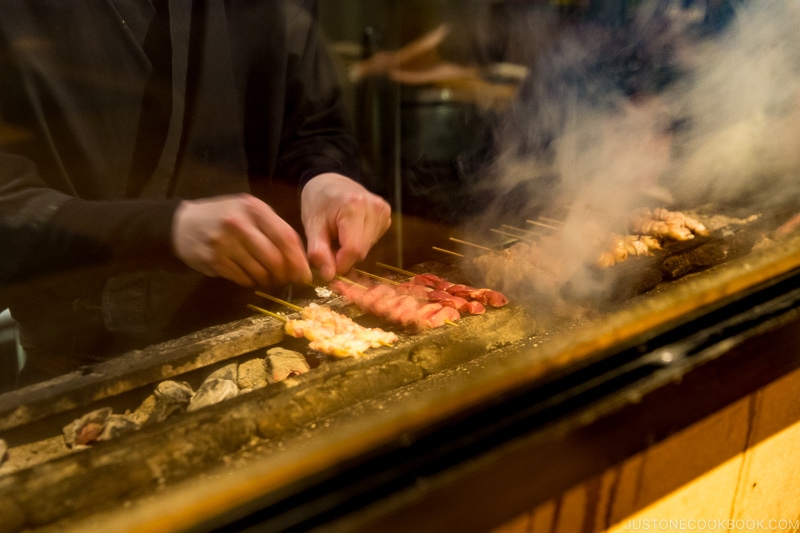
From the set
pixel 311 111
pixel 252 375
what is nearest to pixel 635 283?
pixel 252 375

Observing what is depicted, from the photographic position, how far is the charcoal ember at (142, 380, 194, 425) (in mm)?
2064

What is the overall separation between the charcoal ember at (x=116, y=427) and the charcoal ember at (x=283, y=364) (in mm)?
558

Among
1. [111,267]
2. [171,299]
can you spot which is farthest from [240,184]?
[111,267]

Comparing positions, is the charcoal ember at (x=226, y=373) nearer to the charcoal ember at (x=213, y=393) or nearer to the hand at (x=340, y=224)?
the charcoal ember at (x=213, y=393)

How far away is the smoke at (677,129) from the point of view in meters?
4.78

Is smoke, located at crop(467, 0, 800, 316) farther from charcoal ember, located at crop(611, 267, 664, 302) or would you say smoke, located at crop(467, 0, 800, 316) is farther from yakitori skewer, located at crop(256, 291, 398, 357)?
yakitori skewer, located at crop(256, 291, 398, 357)

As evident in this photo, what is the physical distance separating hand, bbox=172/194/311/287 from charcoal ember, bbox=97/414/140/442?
676 mm

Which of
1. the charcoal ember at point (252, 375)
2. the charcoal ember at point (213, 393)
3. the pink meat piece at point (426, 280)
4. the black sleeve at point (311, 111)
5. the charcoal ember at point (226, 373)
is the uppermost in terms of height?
the black sleeve at point (311, 111)

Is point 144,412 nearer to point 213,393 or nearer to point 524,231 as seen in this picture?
point 213,393

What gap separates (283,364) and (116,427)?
0.70 metres

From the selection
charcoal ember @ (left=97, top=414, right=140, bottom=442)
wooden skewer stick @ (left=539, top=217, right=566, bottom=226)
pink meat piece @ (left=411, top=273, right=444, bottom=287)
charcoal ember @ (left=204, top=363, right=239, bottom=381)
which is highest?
wooden skewer stick @ (left=539, top=217, right=566, bottom=226)

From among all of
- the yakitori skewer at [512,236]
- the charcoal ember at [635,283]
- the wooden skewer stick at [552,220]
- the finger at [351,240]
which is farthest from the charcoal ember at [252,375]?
the wooden skewer stick at [552,220]

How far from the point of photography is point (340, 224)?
2.70m

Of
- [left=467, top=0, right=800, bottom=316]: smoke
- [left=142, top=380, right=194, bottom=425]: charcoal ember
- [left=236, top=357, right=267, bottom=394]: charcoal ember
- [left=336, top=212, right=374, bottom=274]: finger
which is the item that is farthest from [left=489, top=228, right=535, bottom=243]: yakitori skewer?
[left=142, top=380, right=194, bottom=425]: charcoal ember
